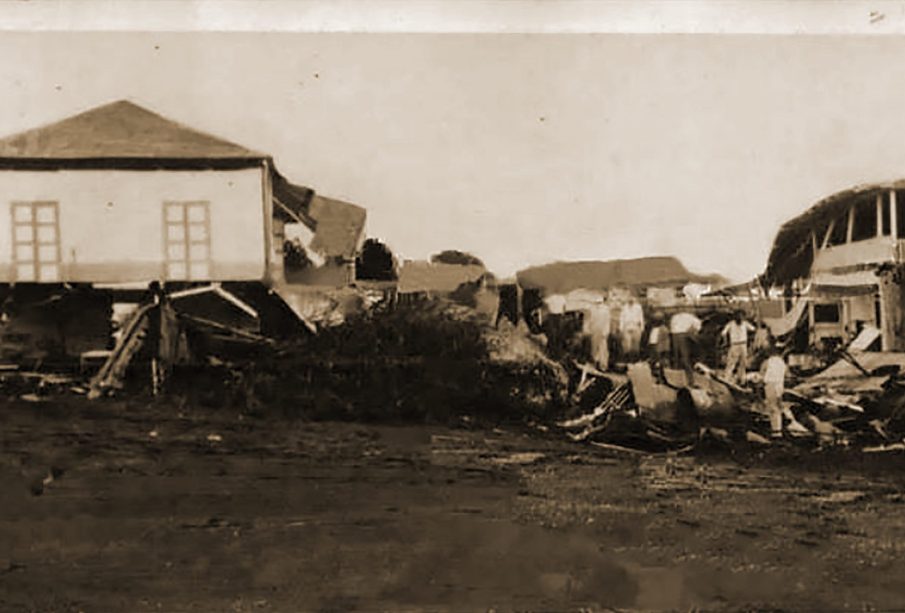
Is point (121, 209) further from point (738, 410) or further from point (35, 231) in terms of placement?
point (738, 410)

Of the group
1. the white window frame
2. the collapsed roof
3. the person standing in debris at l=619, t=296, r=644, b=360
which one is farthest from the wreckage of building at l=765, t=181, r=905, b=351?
the white window frame

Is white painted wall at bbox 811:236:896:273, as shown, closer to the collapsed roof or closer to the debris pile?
the collapsed roof

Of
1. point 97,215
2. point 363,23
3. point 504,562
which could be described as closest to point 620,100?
point 363,23

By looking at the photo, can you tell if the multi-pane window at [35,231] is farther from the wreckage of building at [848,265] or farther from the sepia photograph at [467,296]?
the wreckage of building at [848,265]

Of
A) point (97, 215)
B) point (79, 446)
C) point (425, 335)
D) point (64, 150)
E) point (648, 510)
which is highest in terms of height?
point (64, 150)

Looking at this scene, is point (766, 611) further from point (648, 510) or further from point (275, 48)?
point (275, 48)

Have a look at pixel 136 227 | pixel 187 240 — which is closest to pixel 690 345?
pixel 187 240

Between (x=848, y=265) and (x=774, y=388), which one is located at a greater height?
(x=848, y=265)

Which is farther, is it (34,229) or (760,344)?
(760,344)
